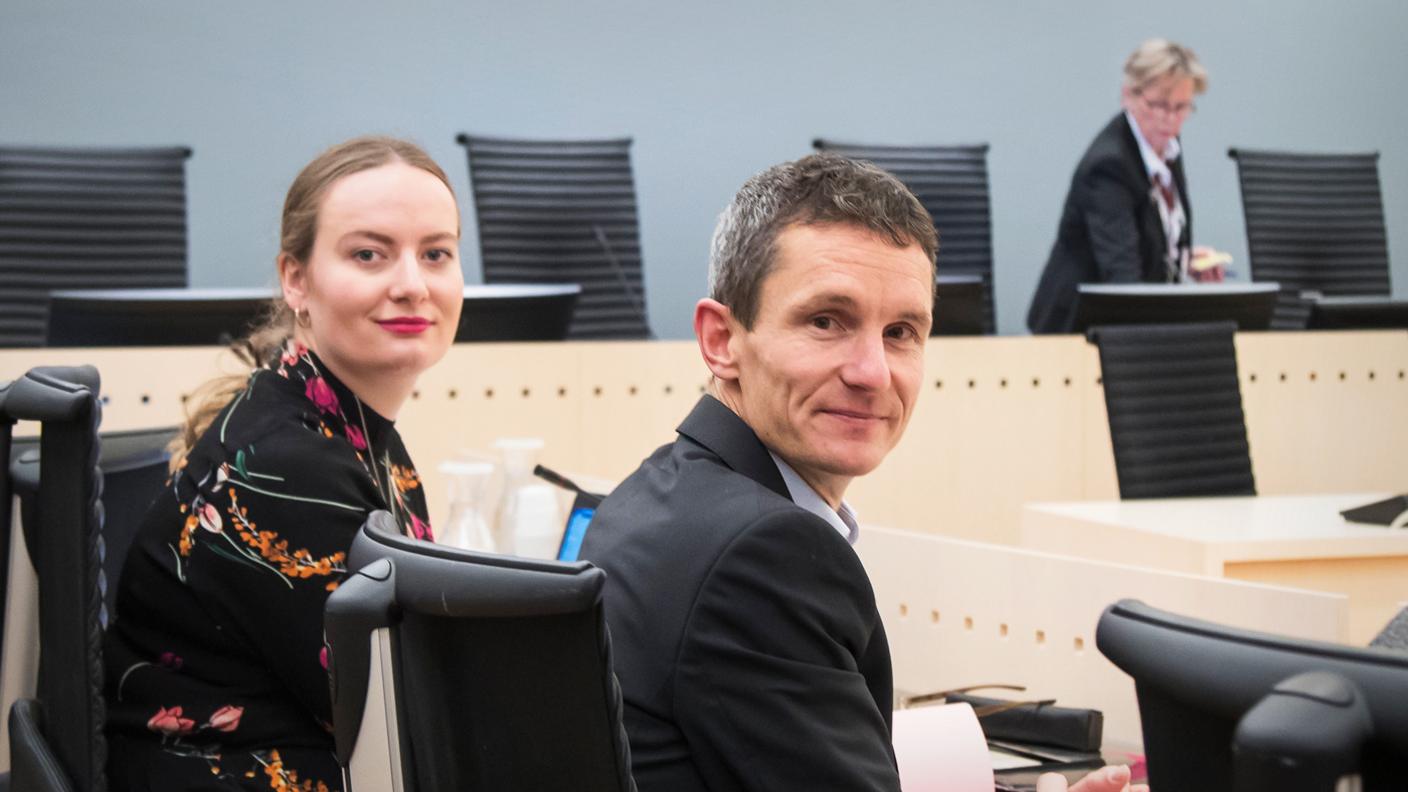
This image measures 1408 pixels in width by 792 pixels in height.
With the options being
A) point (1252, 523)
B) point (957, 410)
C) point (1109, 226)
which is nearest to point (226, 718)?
point (1252, 523)

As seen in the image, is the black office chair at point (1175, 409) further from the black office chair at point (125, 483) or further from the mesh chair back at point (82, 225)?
the mesh chair back at point (82, 225)

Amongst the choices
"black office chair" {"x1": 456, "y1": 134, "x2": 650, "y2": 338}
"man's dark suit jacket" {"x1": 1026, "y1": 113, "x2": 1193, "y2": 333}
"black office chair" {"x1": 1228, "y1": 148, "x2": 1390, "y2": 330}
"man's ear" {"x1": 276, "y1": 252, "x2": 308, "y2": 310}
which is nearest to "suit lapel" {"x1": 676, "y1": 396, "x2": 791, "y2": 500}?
"man's ear" {"x1": 276, "y1": 252, "x2": 308, "y2": 310}

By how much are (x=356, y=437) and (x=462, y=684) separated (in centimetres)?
88

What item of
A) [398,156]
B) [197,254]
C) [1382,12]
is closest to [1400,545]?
[398,156]

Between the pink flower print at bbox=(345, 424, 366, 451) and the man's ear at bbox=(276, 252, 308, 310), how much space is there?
0.19 meters

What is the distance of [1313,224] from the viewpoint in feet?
17.4

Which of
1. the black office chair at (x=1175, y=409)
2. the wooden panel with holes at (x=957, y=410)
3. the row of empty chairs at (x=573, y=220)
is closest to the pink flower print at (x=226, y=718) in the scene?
the wooden panel with holes at (x=957, y=410)

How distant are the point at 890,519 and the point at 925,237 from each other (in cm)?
207

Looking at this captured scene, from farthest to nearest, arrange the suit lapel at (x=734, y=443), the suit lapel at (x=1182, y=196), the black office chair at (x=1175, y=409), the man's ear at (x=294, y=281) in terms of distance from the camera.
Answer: the suit lapel at (x=1182, y=196)
the black office chair at (x=1175, y=409)
the man's ear at (x=294, y=281)
the suit lapel at (x=734, y=443)

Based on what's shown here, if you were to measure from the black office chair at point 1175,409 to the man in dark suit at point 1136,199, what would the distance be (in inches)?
60.8

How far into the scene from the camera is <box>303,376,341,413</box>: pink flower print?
63.9 inches

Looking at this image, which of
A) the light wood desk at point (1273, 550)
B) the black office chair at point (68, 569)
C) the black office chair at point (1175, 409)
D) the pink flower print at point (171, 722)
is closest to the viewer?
the black office chair at point (68, 569)

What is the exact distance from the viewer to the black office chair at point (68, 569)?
134 centimetres

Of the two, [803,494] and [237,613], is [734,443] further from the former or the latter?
[237,613]
